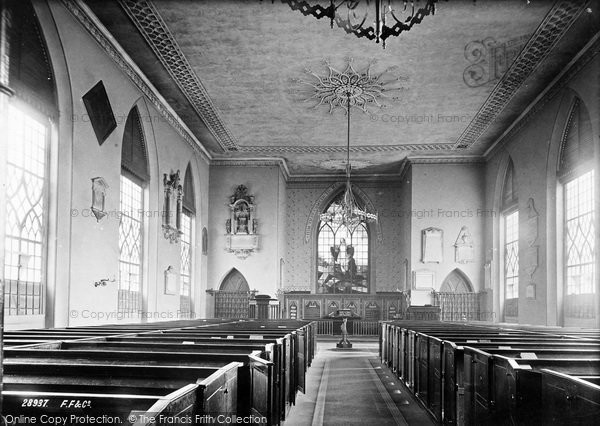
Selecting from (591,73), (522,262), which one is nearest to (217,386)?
(591,73)

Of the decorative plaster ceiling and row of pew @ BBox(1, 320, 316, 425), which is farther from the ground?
the decorative plaster ceiling

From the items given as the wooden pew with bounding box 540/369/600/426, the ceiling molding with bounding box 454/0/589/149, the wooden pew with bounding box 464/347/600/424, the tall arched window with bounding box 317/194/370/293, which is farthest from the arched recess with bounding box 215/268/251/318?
the wooden pew with bounding box 540/369/600/426

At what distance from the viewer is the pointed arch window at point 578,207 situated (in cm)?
1053

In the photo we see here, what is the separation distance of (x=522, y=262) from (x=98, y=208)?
9.15 meters

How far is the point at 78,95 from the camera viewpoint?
8867 mm

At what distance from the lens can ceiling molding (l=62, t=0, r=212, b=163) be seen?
8.75 meters

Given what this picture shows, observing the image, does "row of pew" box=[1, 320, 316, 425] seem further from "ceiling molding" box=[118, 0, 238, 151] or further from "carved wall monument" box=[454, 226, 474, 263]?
"carved wall monument" box=[454, 226, 474, 263]

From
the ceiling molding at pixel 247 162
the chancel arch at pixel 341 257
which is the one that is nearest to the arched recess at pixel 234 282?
the ceiling molding at pixel 247 162

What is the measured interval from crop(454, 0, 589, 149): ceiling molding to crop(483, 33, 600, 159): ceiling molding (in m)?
0.52

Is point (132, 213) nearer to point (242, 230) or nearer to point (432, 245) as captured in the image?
point (242, 230)

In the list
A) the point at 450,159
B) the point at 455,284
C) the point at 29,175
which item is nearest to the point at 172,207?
the point at 29,175

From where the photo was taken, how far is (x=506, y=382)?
309cm

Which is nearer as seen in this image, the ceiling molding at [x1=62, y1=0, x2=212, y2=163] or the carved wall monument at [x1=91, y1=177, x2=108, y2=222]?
the ceiling molding at [x1=62, y1=0, x2=212, y2=163]

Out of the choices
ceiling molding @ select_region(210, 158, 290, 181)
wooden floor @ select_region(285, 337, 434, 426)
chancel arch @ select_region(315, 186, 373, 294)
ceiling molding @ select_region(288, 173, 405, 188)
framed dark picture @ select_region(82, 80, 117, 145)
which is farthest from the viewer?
chancel arch @ select_region(315, 186, 373, 294)
